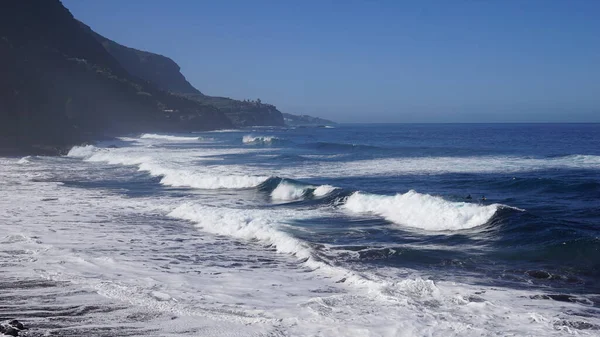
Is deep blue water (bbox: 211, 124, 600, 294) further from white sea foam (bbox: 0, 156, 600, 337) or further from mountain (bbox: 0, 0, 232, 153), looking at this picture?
mountain (bbox: 0, 0, 232, 153)

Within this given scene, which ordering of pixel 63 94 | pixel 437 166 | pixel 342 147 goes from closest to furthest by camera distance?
pixel 437 166, pixel 342 147, pixel 63 94

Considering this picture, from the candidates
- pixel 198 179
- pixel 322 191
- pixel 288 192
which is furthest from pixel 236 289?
pixel 198 179

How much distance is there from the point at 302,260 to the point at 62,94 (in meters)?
76.7

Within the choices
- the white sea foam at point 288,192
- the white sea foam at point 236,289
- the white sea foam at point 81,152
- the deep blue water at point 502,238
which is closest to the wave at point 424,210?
the deep blue water at point 502,238

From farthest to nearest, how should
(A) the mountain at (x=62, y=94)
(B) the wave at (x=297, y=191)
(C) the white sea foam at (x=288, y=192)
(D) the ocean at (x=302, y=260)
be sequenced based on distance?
(A) the mountain at (x=62, y=94) < (C) the white sea foam at (x=288, y=192) < (B) the wave at (x=297, y=191) < (D) the ocean at (x=302, y=260)

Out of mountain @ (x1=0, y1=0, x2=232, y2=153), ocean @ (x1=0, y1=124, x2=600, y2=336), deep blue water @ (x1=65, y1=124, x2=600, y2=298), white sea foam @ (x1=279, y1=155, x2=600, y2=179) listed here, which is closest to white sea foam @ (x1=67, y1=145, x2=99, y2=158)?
mountain @ (x1=0, y1=0, x2=232, y2=153)

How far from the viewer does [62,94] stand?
78688 millimetres

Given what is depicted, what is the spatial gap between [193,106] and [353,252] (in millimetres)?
131916

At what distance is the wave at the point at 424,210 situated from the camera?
51.5 ft

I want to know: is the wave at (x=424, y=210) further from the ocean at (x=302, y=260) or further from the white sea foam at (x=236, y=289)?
the white sea foam at (x=236, y=289)

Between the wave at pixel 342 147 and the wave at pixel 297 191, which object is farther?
the wave at pixel 342 147

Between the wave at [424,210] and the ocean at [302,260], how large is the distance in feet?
0.19

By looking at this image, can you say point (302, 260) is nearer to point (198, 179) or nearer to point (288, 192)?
point (288, 192)

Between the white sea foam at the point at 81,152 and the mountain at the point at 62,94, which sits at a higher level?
the mountain at the point at 62,94
